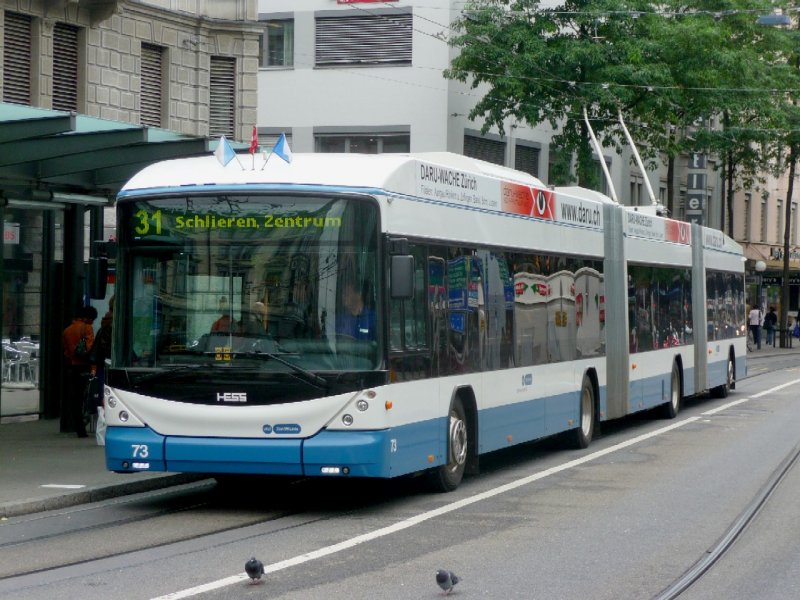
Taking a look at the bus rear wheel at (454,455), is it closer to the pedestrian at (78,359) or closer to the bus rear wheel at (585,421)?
the bus rear wheel at (585,421)

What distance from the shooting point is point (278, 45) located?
1757 inches

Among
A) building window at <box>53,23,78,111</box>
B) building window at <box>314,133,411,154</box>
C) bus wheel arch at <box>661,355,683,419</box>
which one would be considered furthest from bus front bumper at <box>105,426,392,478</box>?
building window at <box>314,133,411,154</box>

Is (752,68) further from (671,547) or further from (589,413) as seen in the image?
(671,547)

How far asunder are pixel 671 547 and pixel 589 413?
825cm

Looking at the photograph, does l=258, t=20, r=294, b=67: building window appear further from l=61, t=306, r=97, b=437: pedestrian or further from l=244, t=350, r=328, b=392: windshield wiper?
l=244, t=350, r=328, b=392: windshield wiper

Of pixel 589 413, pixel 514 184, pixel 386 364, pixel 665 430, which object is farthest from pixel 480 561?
pixel 665 430

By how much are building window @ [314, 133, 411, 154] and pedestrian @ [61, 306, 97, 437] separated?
24.3 m

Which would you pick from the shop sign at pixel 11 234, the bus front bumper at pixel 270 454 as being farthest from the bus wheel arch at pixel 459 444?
the shop sign at pixel 11 234

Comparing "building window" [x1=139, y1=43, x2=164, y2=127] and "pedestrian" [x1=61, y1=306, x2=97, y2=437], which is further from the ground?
"building window" [x1=139, y1=43, x2=164, y2=127]

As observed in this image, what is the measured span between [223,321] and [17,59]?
1123 centimetres

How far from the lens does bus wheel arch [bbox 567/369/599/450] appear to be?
60.4 feet

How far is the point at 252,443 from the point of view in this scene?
1203 centimetres

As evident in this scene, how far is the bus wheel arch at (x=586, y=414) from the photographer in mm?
18406

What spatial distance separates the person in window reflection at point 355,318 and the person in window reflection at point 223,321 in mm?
876
